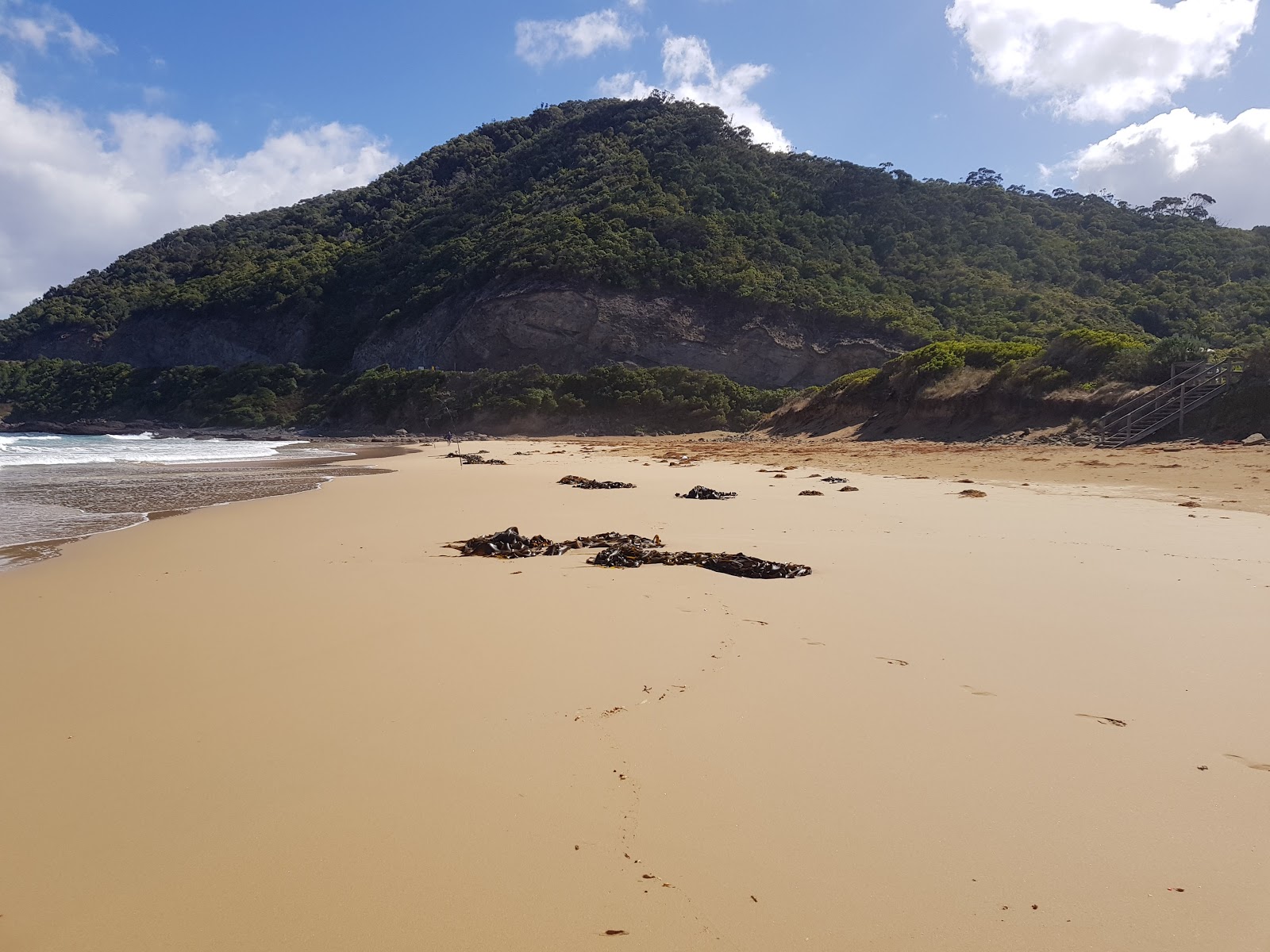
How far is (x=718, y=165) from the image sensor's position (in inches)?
2552

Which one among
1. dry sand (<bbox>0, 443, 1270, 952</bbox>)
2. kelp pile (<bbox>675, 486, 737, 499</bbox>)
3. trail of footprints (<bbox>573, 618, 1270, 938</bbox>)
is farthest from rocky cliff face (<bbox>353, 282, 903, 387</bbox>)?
trail of footprints (<bbox>573, 618, 1270, 938</bbox>)

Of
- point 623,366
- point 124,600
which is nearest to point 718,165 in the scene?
point 623,366

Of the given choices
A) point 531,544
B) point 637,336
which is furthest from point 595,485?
point 637,336

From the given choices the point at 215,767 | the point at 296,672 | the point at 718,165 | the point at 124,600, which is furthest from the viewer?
the point at 718,165

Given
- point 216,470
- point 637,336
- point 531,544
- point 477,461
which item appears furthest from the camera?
point 637,336

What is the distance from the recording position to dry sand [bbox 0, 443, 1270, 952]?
6.22 ft

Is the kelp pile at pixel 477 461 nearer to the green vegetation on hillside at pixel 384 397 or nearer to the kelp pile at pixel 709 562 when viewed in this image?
the kelp pile at pixel 709 562

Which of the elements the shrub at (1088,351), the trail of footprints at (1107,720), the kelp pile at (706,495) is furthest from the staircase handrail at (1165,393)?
the trail of footprints at (1107,720)

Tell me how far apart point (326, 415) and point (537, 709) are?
176 ft

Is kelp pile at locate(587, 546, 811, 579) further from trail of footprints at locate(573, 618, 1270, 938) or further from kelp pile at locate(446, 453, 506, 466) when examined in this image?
kelp pile at locate(446, 453, 506, 466)

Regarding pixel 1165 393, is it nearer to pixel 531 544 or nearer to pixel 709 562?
pixel 709 562

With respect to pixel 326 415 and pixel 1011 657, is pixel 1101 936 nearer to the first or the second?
pixel 1011 657

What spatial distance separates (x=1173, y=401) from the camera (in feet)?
59.7

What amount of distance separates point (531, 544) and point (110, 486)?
1181 centimetres
